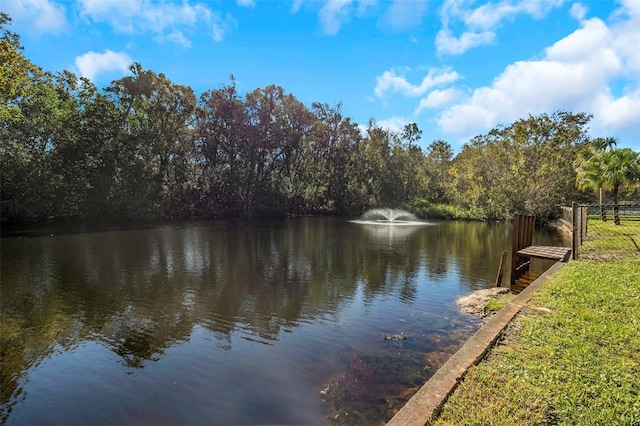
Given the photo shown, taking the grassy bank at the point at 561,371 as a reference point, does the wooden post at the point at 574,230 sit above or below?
above

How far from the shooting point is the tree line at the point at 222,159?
111 ft

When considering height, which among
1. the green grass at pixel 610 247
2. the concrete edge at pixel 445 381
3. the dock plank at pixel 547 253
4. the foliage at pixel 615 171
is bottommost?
the concrete edge at pixel 445 381

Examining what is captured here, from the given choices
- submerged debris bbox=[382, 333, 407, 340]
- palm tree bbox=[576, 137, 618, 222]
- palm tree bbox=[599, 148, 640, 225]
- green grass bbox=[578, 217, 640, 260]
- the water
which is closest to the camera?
the water

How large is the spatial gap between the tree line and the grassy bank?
34.0m

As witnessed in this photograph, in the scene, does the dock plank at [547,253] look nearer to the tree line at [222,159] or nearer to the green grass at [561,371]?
the green grass at [561,371]

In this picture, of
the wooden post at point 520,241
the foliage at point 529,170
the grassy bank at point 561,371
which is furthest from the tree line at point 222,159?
the grassy bank at point 561,371

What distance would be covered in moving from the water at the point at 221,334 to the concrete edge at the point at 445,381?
134 cm

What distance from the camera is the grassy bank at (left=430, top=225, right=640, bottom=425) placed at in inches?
144

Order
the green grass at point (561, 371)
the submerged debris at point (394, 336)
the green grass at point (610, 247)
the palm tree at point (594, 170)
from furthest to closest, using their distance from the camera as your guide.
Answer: the palm tree at point (594, 170), the green grass at point (610, 247), the submerged debris at point (394, 336), the green grass at point (561, 371)

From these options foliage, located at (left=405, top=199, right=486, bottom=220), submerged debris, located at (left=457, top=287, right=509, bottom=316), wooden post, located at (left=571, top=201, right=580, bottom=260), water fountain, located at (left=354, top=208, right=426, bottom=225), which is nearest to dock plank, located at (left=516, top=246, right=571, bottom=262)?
wooden post, located at (left=571, top=201, right=580, bottom=260)

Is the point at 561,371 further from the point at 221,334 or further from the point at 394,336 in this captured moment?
the point at 221,334

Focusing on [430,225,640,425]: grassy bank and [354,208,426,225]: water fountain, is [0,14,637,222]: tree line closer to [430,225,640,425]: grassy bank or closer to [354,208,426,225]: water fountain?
[354,208,426,225]: water fountain

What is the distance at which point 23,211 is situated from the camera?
32.0m

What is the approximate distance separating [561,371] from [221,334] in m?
6.74
